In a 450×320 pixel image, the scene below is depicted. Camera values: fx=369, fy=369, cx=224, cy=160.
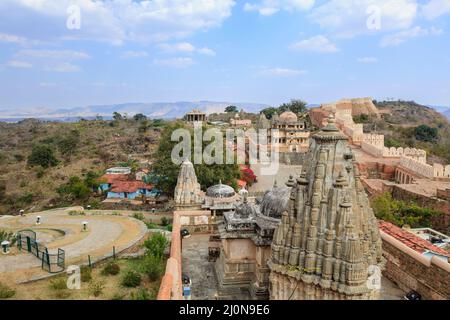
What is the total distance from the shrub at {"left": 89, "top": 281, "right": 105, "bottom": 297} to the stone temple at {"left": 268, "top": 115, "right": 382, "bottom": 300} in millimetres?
6457

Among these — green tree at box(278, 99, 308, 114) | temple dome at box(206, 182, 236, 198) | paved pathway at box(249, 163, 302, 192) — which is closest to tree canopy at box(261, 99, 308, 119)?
green tree at box(278, 99, 308, 114)

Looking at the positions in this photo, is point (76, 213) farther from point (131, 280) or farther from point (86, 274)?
point (131, 280)

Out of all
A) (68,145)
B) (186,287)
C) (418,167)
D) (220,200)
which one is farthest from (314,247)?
(68,145)

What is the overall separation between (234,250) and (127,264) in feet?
18.6

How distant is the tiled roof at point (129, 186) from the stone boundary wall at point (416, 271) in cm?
2676

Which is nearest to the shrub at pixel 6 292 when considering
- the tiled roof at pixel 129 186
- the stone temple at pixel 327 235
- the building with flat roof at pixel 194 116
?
the stone temple at pixel 327 235

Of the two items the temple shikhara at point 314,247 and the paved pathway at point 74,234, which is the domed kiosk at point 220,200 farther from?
the paved pathway at point 74,234

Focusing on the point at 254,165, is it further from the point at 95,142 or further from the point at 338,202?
the point at 338,202

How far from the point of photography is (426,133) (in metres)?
64.0

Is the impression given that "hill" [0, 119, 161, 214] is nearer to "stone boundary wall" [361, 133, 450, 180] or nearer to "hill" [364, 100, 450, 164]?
"stone boundary wall" [361, 133, 450, 180]

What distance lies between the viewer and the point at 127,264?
1622 cm

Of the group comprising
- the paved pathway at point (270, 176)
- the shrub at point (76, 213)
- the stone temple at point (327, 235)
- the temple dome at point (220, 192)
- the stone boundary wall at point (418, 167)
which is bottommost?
the paved pathway at point (270, 176)

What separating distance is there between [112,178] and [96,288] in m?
29.1

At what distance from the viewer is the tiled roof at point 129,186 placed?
122 ft
